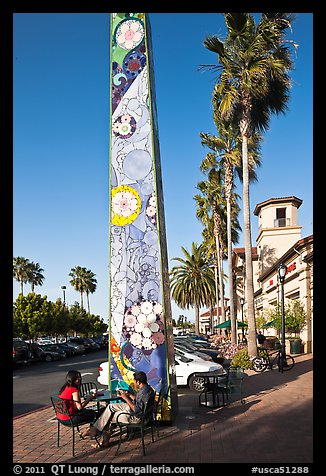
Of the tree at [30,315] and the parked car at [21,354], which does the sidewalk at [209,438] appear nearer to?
the parked car at [21,354]

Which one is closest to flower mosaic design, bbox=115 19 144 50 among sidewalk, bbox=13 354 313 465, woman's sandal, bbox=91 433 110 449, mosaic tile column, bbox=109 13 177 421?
mosaic tile column, bbox=109 13 177 421

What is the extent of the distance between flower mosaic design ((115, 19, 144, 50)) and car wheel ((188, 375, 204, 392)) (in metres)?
9.90

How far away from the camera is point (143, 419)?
733 centimetres

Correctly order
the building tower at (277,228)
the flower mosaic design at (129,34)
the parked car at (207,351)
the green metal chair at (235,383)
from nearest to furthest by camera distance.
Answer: the flower mosaic design at (129,34) < the green metal chair at (235,383) < the parked car at (207,351) < the building tower at (277,228)

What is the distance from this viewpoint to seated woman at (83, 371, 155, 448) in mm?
7492

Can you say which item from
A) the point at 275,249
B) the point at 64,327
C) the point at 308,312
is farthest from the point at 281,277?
the point at 64,327

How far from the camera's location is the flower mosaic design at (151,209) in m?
9.44

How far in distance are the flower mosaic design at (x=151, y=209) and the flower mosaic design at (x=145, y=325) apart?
177 centimetres

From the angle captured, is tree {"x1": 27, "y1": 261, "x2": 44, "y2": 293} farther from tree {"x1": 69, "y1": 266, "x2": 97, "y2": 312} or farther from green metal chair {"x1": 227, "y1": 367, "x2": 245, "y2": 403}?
green metal chair {"x1": 227, "y1": 367, "x2": 245, "y2": 403}

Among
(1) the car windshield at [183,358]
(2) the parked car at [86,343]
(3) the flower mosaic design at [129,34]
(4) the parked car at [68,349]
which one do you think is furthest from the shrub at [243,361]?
(2) the parked car at [86,343]

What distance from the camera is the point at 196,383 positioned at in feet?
45.8
